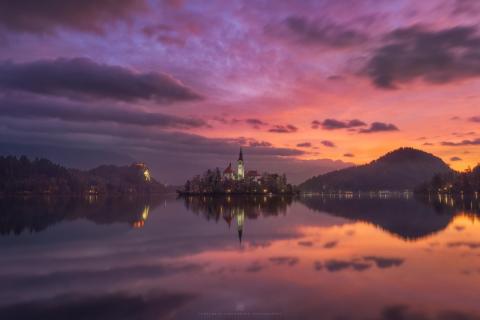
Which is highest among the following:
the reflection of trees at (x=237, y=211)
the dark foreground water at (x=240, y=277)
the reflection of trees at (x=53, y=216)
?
the reflection of trees at (x=237, y=211)

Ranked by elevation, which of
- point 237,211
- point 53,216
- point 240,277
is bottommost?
point 240,277

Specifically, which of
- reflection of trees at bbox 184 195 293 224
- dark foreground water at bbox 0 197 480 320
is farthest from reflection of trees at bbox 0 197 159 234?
dark foreground water at bbox 0 197 480 320

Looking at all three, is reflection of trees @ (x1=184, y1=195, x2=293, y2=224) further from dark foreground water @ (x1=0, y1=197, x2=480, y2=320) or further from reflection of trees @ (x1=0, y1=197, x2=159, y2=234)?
dark foreground water @ (x1=0, y1=197, x2=480, y2=320)

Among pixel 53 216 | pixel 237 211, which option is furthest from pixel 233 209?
pixel 53 216

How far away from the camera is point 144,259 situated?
30344mm

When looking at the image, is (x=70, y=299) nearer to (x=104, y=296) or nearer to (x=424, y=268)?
(x=104, y=296)

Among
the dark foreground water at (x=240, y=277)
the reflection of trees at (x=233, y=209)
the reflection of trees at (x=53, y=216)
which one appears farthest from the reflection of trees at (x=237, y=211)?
the reflection of trees at (x=53, y=216)

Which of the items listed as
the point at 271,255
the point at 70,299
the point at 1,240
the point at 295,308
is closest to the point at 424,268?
the point at 271,255

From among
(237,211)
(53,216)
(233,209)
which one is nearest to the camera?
(53,216)

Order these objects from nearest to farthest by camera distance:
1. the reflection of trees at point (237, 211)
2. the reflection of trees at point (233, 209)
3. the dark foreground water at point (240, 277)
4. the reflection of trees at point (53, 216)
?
the dark foreground water at point (240, 277)
the reflection of trees at point (53, 216)
the reflection of trees at point (237, 211)
the reflection of trees at point (233, 209)

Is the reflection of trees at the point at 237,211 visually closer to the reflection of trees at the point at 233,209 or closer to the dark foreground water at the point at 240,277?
the reflection of trees at the point at 233,209

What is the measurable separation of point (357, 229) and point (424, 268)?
25348mm

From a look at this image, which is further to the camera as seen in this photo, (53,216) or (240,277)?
(53,216)

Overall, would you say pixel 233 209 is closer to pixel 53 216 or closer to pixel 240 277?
pixel 53 216
